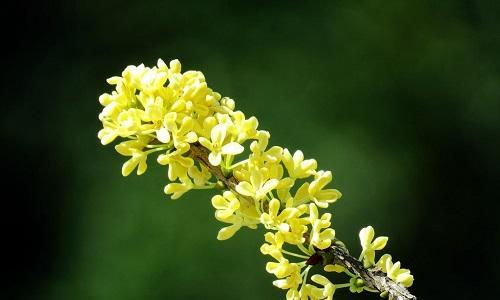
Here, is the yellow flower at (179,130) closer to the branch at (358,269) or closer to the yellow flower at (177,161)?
the yellow flower at (177,161)

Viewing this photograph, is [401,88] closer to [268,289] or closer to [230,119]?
[268,289]

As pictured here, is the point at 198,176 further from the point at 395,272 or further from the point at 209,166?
the point at 395,272

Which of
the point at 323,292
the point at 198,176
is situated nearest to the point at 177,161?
the point at 198,176

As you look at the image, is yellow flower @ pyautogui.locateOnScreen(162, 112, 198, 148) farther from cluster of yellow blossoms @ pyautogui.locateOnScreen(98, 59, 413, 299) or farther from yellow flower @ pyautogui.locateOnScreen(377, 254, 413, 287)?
yellow flower @ pyautogui.locateOnScreen(377, 254, 413, 287)
